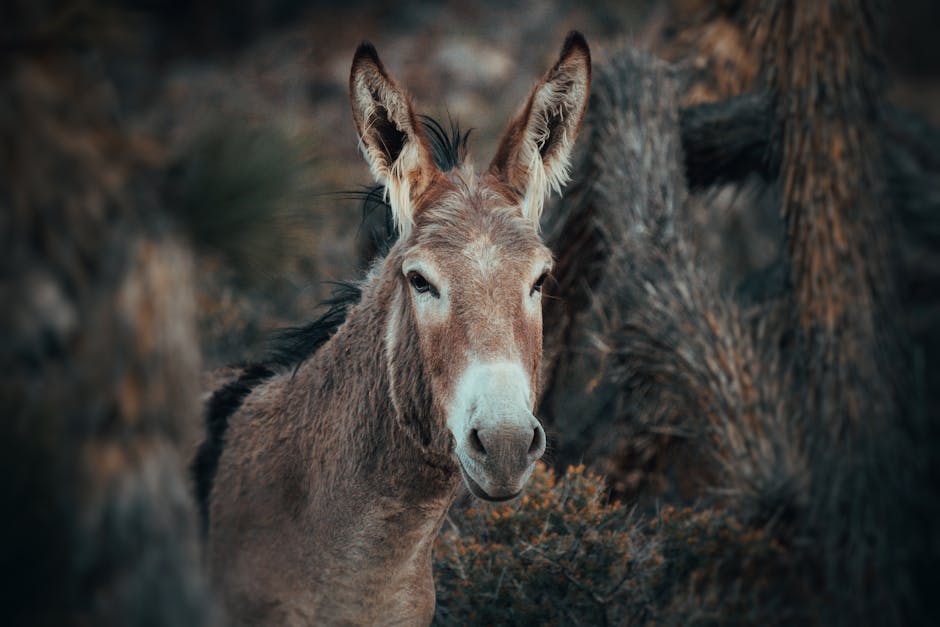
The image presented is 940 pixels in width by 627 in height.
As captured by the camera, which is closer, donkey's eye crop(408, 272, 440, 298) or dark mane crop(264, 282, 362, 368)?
donkey's eye crop(408, 272, 440, 298)

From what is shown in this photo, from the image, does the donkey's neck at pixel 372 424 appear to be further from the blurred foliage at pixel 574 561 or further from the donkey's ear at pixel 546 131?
the blurred foliage at pixel 574 561

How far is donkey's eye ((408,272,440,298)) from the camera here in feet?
10.1

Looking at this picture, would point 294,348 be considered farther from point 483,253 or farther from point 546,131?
point 546,131

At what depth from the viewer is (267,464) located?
11.7ft

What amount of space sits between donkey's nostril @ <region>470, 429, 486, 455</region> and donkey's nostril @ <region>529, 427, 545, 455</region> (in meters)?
0.16

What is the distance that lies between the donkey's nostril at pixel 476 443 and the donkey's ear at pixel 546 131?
1.30 metres

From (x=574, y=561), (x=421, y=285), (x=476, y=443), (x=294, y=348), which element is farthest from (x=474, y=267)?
(x=574, y=561)

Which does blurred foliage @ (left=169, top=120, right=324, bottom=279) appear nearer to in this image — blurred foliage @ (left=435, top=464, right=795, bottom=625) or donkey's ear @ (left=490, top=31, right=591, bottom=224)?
donkey's ear @ (left=490, top=31, right=591, bottom=224)

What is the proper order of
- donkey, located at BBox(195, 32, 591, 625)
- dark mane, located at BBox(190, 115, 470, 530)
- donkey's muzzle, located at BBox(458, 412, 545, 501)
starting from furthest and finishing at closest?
1. dark mane, located at BBox(190, 115, 470, 530)
2. donkey, located at BBox(195, 32, 591, 625)
3. donkey's muzzle, located at BBox(458, 412, 545, 501)

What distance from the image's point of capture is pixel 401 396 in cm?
316

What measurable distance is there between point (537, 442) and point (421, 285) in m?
0.80

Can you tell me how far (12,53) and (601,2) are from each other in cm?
1547

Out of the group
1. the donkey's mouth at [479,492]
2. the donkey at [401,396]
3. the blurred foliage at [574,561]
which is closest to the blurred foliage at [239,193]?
the donkey at [401,396]

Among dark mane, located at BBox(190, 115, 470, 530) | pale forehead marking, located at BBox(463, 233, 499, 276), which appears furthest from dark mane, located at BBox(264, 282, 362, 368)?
pale forehead marking, located at BBox(463, 233, 499, 276)
